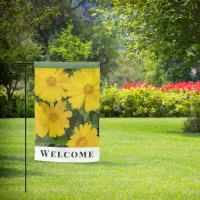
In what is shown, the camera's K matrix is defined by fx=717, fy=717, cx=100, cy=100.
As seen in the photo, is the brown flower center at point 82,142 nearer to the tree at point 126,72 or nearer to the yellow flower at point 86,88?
the yellow flower at point 86,88

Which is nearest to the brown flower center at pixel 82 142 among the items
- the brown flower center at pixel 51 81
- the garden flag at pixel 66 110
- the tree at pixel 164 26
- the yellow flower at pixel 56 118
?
the garden flag at pixel 66 110

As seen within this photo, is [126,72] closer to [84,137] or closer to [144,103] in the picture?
[144,103]

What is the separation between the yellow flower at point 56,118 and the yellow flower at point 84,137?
0.49 feet

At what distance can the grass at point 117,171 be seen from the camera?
9.38m

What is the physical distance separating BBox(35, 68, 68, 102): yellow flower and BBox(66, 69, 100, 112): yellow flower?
95mm

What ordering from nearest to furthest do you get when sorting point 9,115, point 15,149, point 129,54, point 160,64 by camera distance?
point 15,149 < point 129,54 < point 9,115 < point 160,64

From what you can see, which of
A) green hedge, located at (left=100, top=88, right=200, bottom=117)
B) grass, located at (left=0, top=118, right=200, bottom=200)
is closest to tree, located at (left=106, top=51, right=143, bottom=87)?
green hedge, located at (left=100, top=88, right=200, bottom=117)

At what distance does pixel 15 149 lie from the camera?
1450cm

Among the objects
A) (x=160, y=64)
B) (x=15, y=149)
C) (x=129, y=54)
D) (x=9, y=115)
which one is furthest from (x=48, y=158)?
(x=160, y=64)

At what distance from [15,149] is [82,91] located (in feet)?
22.9

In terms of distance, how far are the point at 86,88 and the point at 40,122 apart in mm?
659

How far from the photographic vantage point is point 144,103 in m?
26.6

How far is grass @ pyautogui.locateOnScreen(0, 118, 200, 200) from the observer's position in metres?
9.38

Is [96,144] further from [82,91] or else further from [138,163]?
[138,163]
